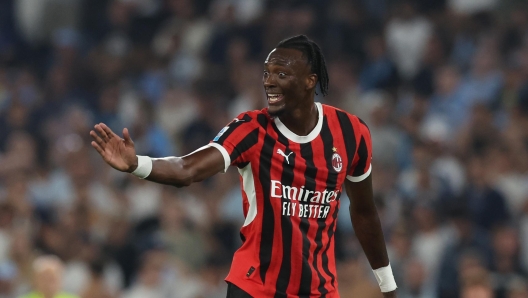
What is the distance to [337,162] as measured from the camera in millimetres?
4730

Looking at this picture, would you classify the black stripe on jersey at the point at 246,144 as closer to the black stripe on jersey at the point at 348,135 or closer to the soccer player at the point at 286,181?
the soccer player at the point at 286,181

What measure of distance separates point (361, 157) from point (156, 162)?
1.15m

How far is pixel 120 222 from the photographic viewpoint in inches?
376

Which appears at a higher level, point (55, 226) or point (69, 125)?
point (69, 125)

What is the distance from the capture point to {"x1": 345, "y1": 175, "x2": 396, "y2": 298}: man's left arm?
4.95 metres

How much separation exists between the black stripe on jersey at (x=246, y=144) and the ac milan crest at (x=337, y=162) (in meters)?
0.40

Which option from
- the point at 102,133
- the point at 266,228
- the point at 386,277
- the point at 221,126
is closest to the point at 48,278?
the point at 386,277

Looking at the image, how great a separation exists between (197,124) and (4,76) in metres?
3.08

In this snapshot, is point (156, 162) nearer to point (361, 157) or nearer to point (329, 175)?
point (329, 175)

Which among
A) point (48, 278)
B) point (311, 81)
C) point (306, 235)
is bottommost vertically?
point (306, 235)

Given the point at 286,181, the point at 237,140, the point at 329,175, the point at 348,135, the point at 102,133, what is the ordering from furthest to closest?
the point at 348,135 < the point at 329,175 < the point at 286,181 < the point at 237,140 < the point at 102,133

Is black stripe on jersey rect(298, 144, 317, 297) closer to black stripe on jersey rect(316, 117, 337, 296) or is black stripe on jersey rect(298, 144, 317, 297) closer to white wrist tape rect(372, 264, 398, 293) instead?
black stripe on jersey rect(316, 117, 337, 296)

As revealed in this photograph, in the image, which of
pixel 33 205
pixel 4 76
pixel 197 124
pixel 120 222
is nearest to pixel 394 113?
pixel 197 124

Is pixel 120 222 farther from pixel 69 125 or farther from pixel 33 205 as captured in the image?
pixel 69 125
